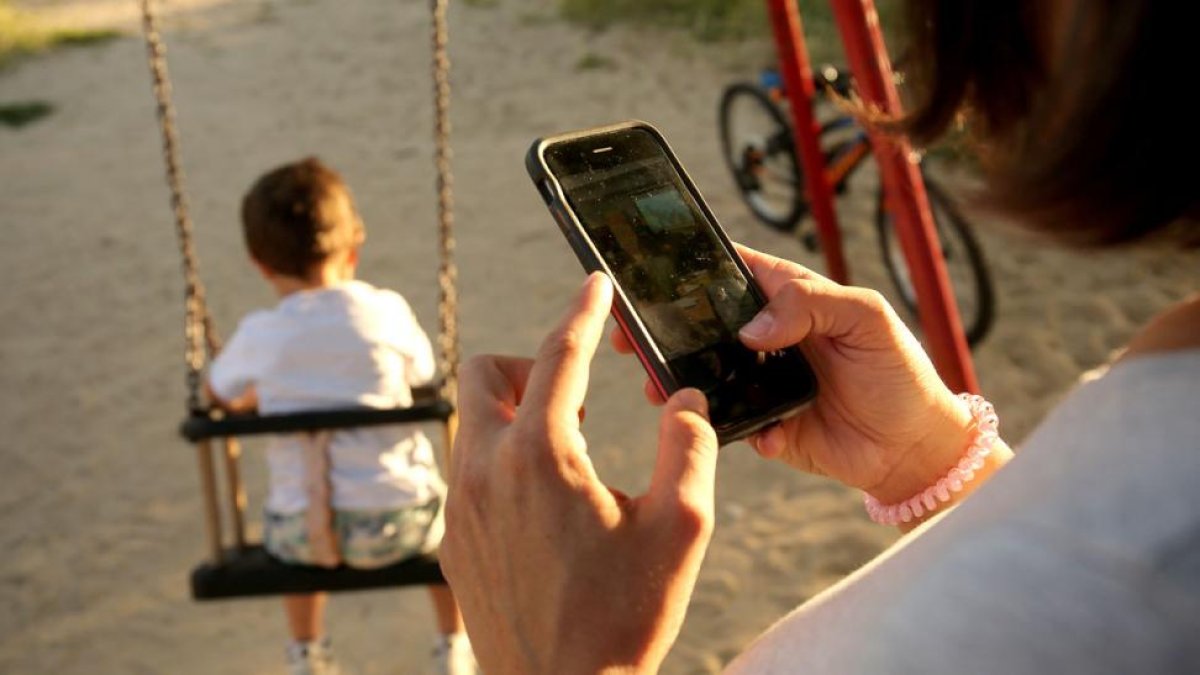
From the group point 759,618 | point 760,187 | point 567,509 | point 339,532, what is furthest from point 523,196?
point 567,509

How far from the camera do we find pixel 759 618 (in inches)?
95.6

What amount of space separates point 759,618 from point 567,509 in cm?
189

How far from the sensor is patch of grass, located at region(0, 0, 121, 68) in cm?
665

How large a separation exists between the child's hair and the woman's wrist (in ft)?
4.43

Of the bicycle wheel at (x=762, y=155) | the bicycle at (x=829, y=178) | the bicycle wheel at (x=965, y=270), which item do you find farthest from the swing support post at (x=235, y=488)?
the bicycle wheel at (x=762, y=155)

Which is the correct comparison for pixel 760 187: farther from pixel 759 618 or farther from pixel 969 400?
pixel 969 400

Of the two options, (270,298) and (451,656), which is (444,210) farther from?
(270,298)

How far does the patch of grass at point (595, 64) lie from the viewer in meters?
5.80

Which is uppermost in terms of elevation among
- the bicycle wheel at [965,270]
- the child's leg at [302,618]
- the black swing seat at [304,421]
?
the black swing seat at [304,421]

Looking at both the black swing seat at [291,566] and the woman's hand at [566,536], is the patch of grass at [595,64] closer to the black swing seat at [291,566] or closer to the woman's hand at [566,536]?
the black swing seat at [291,566]

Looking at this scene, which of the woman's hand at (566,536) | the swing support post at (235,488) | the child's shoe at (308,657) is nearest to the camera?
the woman's hand at (566,536)

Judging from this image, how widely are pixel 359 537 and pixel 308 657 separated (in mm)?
334

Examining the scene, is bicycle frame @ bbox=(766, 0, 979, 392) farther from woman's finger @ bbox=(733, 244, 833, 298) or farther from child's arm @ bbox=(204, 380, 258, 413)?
woman's finger @ bbox=(733, 244, 833, 298)

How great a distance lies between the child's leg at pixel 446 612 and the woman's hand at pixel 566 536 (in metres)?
1.45
